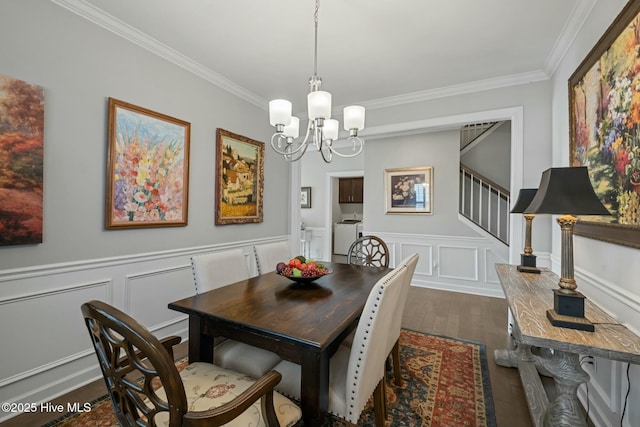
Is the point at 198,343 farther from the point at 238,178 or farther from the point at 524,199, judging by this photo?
the point at 524,199

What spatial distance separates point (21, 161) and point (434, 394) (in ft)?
9.90

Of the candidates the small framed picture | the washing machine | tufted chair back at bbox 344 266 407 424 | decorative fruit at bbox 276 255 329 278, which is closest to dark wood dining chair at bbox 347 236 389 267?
decorative fruit at bbox 276 255 329 278

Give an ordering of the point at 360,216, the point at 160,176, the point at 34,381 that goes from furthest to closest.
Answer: the point at 360,216 → the point at 160,176 → the point at 34,381

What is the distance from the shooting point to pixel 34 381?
177 centimetres

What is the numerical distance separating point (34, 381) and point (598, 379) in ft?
11.4

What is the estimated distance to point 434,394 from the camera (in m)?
1.92

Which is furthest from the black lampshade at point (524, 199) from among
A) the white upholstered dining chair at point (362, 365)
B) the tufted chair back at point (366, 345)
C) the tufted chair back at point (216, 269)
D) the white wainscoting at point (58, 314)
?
the white wainscoting at point (58, 314)

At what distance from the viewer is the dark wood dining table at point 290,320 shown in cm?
122

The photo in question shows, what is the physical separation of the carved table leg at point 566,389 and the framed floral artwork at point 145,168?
9.28 feet

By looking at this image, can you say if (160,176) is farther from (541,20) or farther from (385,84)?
(541,20)

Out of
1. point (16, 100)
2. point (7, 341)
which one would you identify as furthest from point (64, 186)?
point (7, 341)

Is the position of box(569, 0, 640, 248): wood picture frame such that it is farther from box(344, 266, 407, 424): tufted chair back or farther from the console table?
box(344, 266, 407, 424): tufted chair back

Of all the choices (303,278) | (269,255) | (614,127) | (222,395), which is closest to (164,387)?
(222,395)

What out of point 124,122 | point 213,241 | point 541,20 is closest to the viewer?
point 541,20
